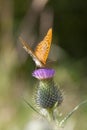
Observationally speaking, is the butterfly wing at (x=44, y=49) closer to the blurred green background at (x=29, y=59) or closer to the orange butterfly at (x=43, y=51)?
the orange butterfly at (x=43, y=51)

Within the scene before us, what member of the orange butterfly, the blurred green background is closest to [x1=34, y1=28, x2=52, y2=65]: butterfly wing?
the orange butterfly

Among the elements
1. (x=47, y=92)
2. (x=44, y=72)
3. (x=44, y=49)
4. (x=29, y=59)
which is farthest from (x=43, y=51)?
(x=29, y=59)

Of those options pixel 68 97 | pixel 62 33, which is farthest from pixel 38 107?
pixel 62 33

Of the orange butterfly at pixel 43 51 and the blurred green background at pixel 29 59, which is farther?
the blurred green background at pixel 29 59

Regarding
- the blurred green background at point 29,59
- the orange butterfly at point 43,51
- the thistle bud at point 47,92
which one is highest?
the orange butterfly at point 43,51

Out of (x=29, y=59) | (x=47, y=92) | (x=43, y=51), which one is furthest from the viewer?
(x=29, y=59)

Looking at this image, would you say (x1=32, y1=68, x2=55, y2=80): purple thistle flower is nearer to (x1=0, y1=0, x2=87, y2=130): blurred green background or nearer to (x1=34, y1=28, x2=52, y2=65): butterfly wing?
(x1=34, y1=28, x2=52, y2=65): butterfly wing

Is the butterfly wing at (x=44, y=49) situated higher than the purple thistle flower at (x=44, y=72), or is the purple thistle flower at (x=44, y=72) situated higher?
the butterfly wing at (x=44, y=49)

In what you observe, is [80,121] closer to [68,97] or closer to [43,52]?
[68,97]

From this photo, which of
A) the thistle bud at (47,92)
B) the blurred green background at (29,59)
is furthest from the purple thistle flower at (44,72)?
the blurred green background at (29,59)

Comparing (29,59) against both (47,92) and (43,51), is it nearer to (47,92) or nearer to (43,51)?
(47,92)
